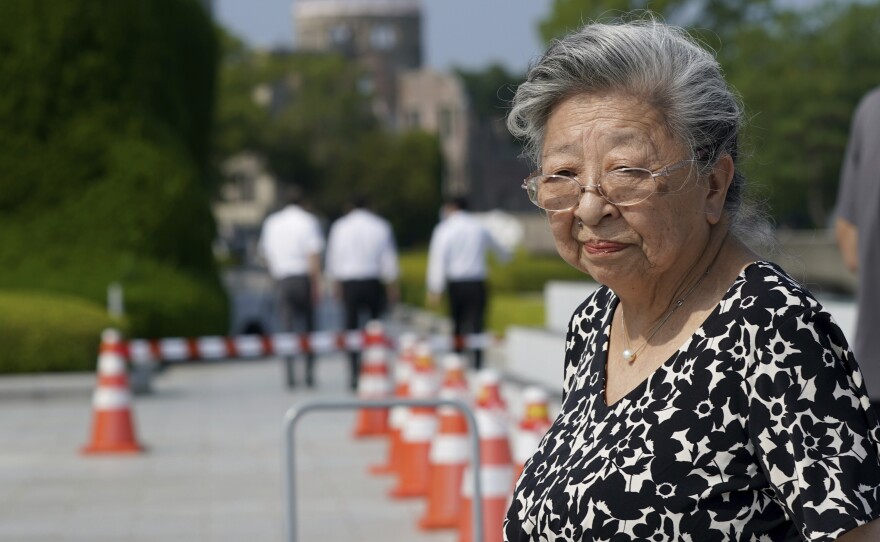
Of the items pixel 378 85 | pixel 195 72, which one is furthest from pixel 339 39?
pixel 195 72

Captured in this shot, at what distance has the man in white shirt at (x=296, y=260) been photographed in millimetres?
14812

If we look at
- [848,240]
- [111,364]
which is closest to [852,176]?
[848,240]

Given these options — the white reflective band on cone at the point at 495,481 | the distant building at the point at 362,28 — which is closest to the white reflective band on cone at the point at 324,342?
the white reflective band on cone at the point at 495,481

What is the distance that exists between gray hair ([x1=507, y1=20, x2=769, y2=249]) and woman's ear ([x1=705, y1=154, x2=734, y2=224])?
2 cm

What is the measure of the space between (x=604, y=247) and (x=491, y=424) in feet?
15.0

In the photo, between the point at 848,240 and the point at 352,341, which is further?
the point at 352,341

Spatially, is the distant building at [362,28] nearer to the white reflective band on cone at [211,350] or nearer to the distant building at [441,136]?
the distant building at [441,136]

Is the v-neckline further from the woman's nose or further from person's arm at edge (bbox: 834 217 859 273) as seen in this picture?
person's arm at edge (bbox: 834 217 859 273)

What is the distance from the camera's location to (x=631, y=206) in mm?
2543

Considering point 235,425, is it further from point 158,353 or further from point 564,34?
point 564,34

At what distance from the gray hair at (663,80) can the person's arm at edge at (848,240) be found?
2584 millimetres

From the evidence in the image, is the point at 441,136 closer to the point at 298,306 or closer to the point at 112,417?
the point at 298,306

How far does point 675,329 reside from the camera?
2568mm

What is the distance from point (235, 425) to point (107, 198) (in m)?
6.58
